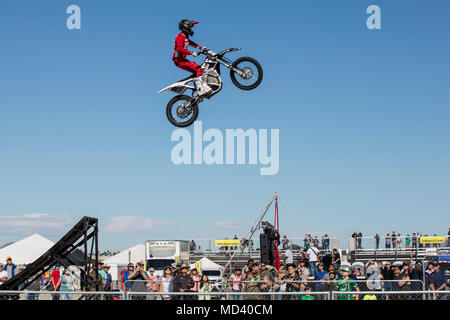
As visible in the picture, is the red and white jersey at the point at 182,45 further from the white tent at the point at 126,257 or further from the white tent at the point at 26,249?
the white tent at the point at 26,249

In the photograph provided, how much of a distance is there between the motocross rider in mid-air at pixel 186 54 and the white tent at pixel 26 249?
15847mm

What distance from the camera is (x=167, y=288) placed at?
1722 cm

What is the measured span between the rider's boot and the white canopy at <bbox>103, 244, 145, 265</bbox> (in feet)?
49.8

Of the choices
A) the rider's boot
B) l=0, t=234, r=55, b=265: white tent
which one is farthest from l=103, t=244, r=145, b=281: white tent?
the rider's boot

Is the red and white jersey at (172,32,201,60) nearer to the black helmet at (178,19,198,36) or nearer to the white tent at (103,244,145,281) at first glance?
the black helmet at (178,19,198,36)

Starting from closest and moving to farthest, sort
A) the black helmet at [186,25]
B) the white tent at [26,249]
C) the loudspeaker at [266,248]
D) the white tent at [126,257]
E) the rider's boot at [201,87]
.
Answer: the black helmet at [186,25] → the rider's boot at [201,87] → the loudspeaker at [266,248] → the white tent at [26,249] → the white tent at [126,257]

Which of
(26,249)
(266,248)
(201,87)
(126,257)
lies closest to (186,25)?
(201,87)

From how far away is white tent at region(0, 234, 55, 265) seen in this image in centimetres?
2836

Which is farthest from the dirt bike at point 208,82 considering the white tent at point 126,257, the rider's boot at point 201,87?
the white tent at point 126,257

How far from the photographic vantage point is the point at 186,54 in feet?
49.3

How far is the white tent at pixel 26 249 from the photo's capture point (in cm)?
2836

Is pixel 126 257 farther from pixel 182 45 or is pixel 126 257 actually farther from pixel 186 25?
pixel 186 25
